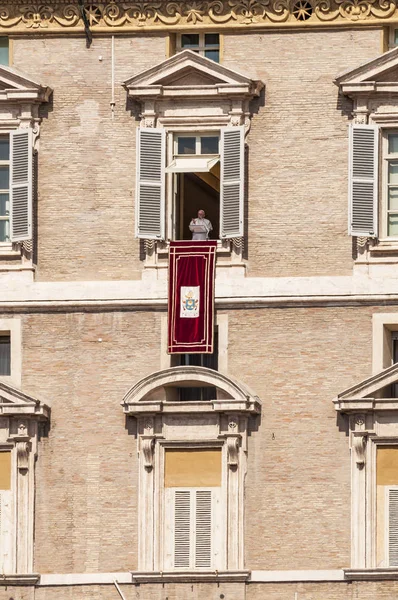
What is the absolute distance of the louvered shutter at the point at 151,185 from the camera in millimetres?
75812

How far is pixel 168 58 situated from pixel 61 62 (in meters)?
2.38

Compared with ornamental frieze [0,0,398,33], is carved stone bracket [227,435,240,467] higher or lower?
lower

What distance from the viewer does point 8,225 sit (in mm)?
76625

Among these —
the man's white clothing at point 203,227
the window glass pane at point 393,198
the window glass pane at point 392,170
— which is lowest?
the man's white clothing at point 203,227

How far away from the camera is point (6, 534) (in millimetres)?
75312

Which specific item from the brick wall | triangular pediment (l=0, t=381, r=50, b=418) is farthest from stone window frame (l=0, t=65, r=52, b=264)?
triangular pediment (l=0, t=381, r=50, b=418)

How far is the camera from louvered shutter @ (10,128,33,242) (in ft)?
250

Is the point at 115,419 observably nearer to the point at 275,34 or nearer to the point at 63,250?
the point at 63,250

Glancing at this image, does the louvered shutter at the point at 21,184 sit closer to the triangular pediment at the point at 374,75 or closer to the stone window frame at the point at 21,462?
the stone window frame at the point at 21,462

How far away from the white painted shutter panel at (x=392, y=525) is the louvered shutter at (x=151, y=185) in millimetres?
7182

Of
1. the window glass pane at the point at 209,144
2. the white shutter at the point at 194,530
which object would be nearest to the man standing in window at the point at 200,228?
the window glass pane at the point at 209,144

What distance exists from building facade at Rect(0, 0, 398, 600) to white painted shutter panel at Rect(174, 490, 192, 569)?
46 mm

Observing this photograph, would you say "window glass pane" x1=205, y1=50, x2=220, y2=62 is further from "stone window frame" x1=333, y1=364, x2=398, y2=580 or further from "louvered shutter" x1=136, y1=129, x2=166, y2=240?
"stone window frame" x1=333, y1=364, x2=398, y2=580

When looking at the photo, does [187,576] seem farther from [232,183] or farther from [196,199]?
[196,199]
